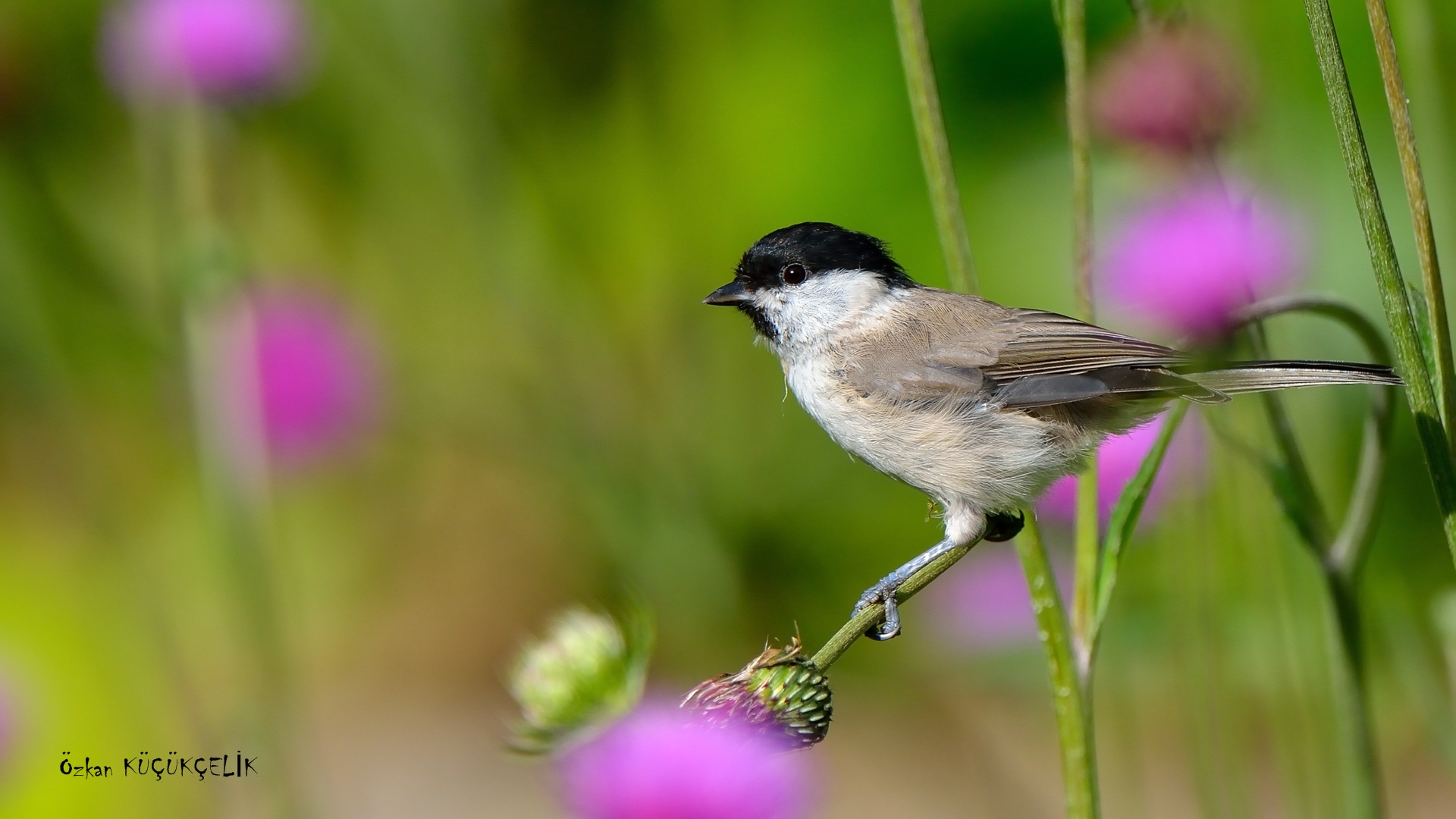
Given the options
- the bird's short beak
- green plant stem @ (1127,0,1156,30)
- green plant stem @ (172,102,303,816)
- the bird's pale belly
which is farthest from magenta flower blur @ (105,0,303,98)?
green plant stem @ (1127,0,1156,30)

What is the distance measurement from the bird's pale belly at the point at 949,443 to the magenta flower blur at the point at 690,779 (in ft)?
2.03

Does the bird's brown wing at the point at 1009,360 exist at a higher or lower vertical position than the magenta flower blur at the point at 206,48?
lower

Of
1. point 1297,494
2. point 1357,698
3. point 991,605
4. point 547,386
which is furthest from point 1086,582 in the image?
point 547,386

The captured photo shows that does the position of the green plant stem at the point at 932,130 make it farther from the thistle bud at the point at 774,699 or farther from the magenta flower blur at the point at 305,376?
the magenta flower blur at the point at 305,376

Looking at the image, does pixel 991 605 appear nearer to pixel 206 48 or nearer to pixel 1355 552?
pixel 1355 552

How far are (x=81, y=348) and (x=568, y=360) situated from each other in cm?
161

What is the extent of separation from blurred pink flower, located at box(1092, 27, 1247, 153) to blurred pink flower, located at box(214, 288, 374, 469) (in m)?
1.85

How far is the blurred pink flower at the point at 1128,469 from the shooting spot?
212 cm

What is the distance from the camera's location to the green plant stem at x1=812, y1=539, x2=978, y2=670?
3.87 feet

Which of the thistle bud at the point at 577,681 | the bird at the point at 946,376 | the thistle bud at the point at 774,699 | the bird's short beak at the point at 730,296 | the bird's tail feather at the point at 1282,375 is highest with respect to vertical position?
the bird's short beak at the point at 730,296

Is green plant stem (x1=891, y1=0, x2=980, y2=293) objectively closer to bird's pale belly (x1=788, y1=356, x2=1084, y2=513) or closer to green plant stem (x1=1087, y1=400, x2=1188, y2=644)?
green plant stem (x1=1087, y1=400, x2=1188, y2=644)

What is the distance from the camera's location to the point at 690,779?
1.23m

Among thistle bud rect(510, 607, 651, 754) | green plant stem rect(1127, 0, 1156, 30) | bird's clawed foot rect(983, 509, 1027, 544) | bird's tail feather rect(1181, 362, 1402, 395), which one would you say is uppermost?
green plant stem rect(1127, 0, 1156, 30)

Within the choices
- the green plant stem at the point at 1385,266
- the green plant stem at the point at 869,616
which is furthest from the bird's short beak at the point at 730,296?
the green plant stem at the point at 1385,266
